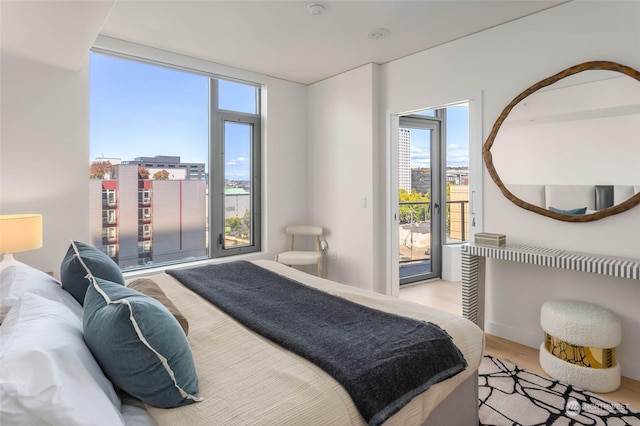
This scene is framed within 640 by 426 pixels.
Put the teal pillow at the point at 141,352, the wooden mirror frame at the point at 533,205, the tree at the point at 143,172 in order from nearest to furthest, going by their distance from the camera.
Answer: the teal pillow at the point at 141,352 < the wooden mirror frame at the point at 533,205 < the tree at the point at 143,172

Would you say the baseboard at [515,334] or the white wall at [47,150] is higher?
the white wall at [47,150]

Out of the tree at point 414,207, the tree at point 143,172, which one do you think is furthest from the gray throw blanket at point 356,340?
the tree at point 414,207

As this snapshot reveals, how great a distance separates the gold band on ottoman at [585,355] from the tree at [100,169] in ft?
13.2

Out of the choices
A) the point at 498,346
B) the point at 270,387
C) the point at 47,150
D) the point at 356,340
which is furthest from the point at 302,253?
the point at 270,387

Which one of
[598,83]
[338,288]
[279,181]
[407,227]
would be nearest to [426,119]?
[407,227]

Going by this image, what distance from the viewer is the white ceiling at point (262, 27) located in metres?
2.30

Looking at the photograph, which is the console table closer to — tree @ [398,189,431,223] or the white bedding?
the white bedding

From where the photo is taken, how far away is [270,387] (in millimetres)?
1188

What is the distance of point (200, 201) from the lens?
4.13m

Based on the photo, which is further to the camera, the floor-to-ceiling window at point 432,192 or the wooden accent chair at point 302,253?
the floor-to-ceiling window at point 432,192

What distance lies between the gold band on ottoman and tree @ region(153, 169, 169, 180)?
3743mm

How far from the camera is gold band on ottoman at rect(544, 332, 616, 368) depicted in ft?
7.47

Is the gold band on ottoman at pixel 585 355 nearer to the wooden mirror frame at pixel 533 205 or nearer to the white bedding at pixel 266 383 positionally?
the wooden mirror frame at pixel 533 205

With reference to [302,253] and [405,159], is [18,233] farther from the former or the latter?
[405,159]
